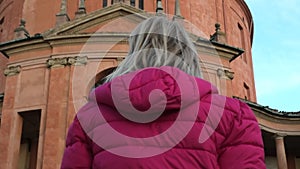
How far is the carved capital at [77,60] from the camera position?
60.3 feet

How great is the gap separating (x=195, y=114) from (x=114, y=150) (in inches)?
17.8

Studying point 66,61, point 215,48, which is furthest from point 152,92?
point 215,48

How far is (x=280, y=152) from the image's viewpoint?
22.3 metres

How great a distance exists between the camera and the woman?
2270 millimetres

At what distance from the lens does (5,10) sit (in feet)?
95.2

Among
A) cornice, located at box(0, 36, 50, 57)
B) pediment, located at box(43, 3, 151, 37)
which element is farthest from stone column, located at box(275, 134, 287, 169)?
cornice, located at box(0, 36, 50, 57)

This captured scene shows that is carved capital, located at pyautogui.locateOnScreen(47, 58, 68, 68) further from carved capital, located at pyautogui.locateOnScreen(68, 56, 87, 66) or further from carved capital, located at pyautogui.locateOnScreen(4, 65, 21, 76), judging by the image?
carved capital, located at pyautogui.locateOnScreen(4, 65, 21, 76)

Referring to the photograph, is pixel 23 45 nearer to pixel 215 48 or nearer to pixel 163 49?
pixel 215 48

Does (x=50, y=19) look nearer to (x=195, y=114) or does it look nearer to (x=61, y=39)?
(x=61, y=39)

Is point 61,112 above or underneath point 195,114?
above

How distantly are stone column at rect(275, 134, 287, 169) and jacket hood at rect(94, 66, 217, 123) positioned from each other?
20879 millimetres

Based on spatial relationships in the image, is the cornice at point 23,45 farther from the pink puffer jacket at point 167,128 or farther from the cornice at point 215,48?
the pink puffer jacket at point 167,128

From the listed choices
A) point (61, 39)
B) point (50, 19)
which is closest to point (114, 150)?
point (61, 39)

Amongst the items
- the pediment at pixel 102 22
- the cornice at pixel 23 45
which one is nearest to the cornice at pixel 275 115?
the pediment at pixel 102 22
